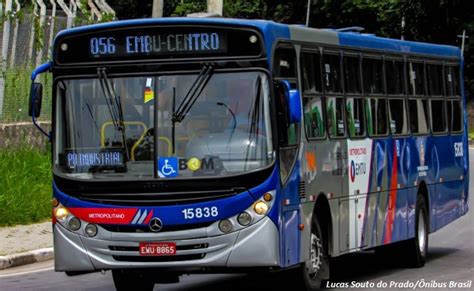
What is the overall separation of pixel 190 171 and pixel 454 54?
27.3 feet

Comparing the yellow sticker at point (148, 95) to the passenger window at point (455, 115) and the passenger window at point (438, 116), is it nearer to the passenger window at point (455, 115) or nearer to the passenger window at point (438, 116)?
the passenger window at point (438, 116)

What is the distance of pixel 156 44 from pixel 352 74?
10.8ft

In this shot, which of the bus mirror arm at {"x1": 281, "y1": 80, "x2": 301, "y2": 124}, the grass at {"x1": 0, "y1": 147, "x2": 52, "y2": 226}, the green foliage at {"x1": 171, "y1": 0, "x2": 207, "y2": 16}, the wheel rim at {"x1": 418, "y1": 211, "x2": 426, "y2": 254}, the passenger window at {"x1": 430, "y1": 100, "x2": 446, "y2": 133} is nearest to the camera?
the bus mirror arm at {"x1": 281, "y1": 80, "x2": 301, "y2": 124}

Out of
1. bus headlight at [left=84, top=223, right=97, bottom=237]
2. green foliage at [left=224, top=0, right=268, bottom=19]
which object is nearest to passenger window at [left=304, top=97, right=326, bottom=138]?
bus headlight at [left=84, top=223, right=97, bottom=237]

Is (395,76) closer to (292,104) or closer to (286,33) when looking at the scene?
(286,33)

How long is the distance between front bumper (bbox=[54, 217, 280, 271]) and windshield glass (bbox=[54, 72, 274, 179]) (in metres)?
0.54

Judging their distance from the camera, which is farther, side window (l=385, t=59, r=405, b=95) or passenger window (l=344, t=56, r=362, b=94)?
side window (l=385, t=59, r=405, b=95)

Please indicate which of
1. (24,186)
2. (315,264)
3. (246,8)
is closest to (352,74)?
(315,264)

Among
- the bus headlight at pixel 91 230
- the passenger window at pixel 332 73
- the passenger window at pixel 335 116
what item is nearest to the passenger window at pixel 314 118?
the passenger window at pixel 335 116

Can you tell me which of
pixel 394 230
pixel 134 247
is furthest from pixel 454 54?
pixel 134 247

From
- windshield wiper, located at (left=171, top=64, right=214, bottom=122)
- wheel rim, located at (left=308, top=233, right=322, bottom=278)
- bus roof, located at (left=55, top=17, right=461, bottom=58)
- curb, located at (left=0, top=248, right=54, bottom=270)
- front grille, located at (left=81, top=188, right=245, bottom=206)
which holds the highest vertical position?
bus roof, located at (left=55, top=17, right=461, bottom=58)

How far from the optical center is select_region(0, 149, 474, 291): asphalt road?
45.5 ft

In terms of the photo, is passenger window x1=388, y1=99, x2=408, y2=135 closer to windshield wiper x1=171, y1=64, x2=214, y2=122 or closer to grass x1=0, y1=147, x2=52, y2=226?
windshield wiper x1=171, y1=64, x2=214, y2=122

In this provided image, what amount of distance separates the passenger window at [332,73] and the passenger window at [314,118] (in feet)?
1.14
